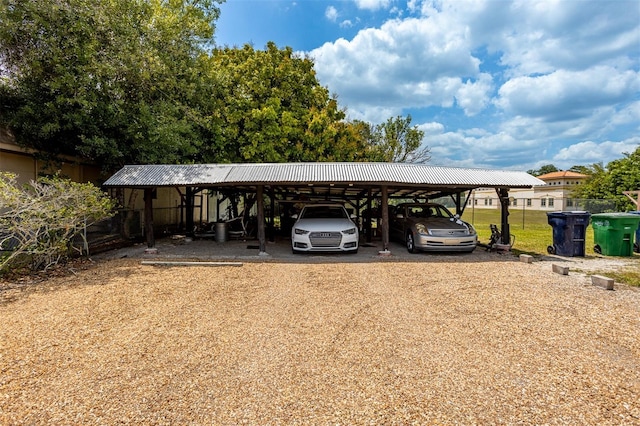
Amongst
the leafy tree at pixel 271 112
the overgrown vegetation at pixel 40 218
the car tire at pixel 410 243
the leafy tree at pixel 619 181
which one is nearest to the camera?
the overgrown vegetation at pixel 40 218

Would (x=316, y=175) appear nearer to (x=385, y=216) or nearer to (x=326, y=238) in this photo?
(x=326, y=238)

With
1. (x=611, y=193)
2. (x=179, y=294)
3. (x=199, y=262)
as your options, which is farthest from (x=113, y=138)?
(x=611, y=193)

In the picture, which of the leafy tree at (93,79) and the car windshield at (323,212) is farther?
the car windshield at (323,212)

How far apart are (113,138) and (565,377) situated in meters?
12.8

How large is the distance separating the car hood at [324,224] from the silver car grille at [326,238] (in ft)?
0.45

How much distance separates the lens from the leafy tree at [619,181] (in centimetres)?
2562

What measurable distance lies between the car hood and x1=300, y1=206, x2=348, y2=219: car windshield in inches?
16.0

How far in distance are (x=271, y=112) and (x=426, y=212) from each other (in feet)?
27.7

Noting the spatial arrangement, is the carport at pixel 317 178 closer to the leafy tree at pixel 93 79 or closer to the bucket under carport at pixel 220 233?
the leafy tree at pixel 93 79

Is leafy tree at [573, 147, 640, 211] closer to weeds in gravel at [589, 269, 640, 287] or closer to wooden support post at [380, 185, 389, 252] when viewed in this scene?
weeds in gravel at [589, 269, 640, 287]

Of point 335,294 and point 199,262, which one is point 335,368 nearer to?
point 335,294

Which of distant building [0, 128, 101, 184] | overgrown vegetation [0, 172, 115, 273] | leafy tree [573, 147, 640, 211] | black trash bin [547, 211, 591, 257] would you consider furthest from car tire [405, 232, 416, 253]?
leafy tree [573, 147, 640, 211]

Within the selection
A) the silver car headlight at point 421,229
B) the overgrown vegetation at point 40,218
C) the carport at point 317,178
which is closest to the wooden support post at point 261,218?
the carport at point 317,178

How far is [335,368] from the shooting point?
3.17 meters
